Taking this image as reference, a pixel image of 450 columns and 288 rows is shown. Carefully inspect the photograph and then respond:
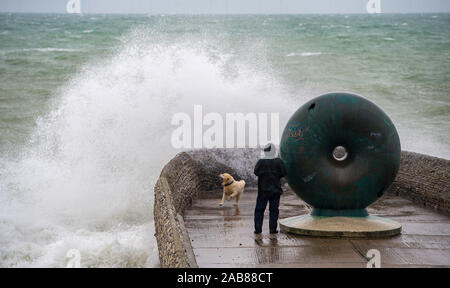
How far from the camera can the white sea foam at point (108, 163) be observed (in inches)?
463

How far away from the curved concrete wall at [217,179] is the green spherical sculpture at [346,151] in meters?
1.76

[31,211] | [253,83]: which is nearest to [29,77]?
[253,83]

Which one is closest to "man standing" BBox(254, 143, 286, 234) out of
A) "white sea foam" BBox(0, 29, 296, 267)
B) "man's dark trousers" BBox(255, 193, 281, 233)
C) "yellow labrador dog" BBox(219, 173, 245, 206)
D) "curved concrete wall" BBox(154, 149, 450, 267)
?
"man's dark trousers" BBox(255, 193, 281, 233)

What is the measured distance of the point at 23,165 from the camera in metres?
18.9

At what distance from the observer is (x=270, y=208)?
28.9 ft

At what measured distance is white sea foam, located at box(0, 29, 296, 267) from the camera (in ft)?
38.5

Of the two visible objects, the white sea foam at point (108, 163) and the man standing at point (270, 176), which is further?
the white sea foam at point (108, 163)

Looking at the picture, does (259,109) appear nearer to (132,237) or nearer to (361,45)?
(132,237)

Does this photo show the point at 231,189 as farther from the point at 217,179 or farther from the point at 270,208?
the point at 270,208

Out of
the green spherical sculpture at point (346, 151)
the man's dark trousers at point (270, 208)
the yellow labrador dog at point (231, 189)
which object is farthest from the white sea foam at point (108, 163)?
the green spherical sculpture at point (346, 151)

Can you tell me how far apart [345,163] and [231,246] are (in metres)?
1.82

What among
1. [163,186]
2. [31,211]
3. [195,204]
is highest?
[163,186]

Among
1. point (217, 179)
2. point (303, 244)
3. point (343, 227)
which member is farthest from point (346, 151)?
point (217, 179)

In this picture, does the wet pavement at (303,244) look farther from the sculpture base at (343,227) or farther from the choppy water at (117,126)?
the choppy water at (117,126)
